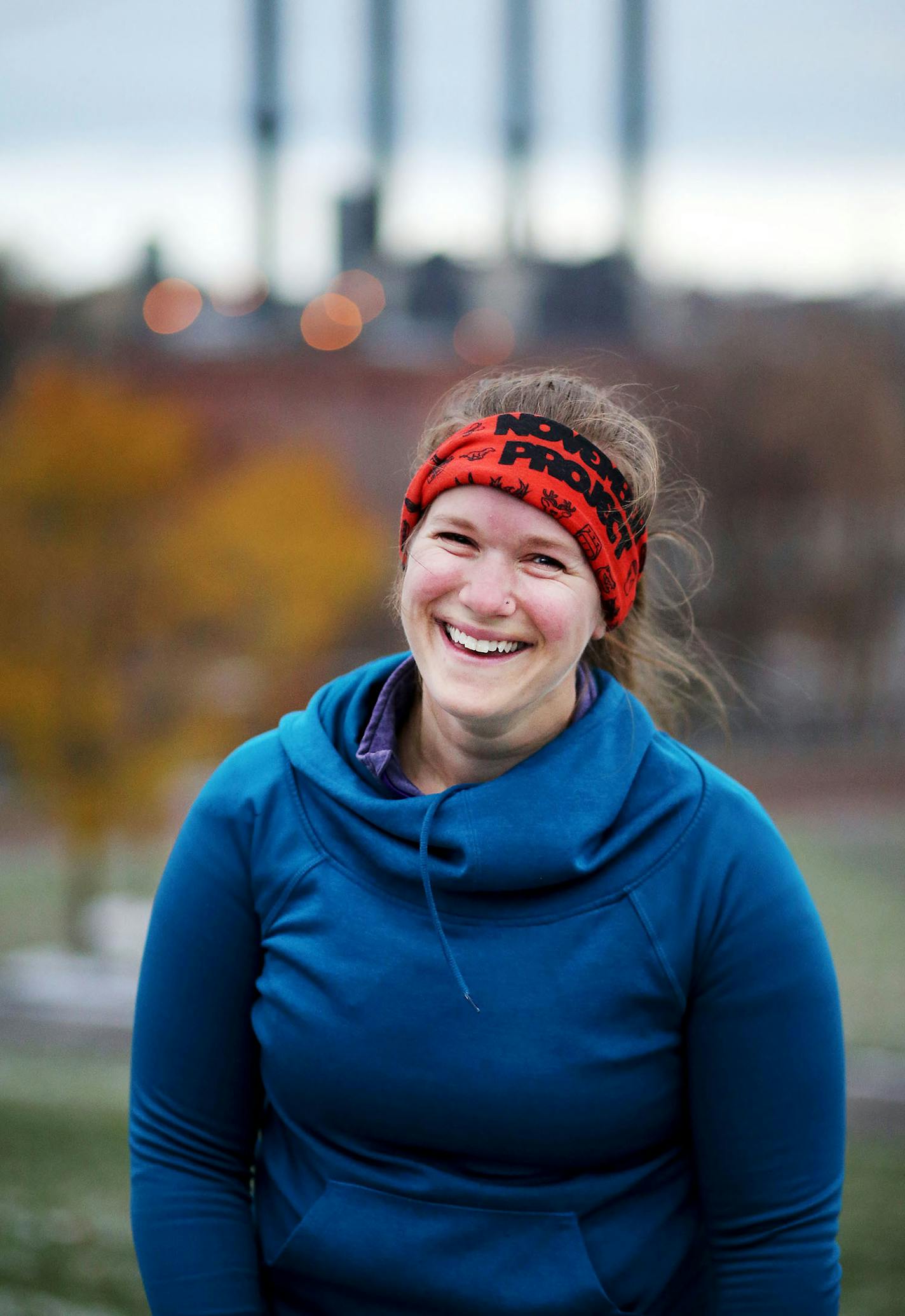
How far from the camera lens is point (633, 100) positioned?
31219 mm

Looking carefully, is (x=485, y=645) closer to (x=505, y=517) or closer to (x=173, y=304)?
(x=505, y=517)

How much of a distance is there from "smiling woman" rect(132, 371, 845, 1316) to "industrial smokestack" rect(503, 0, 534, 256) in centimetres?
3225

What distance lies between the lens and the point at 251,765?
4.50 ft

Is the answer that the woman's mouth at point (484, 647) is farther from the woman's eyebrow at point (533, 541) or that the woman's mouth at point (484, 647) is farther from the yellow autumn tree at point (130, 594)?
the yellow autumn tree at point (130, 594)

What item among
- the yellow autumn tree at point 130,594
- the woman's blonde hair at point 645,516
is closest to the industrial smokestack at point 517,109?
the yellow autumn tree at point 130,594

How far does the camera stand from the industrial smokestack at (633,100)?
3109 centimetres

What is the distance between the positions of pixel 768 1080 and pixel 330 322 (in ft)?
99.8

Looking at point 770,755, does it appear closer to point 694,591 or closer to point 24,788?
point 24,788

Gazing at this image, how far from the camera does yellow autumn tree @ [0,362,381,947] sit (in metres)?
19.7

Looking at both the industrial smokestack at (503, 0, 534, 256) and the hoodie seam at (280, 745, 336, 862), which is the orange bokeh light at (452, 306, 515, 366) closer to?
the industrial smokestack at (503, 0, 534, 256)

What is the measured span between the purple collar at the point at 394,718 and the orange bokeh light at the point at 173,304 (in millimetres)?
28923

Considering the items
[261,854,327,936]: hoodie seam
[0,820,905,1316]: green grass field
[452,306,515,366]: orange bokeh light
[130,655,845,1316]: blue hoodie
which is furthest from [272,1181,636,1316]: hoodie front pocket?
[452,306,515,366]: orange bokeh light

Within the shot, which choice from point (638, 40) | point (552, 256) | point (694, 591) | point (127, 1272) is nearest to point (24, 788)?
point (127, 1272)

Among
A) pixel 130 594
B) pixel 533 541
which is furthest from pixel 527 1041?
pixel 130 594
